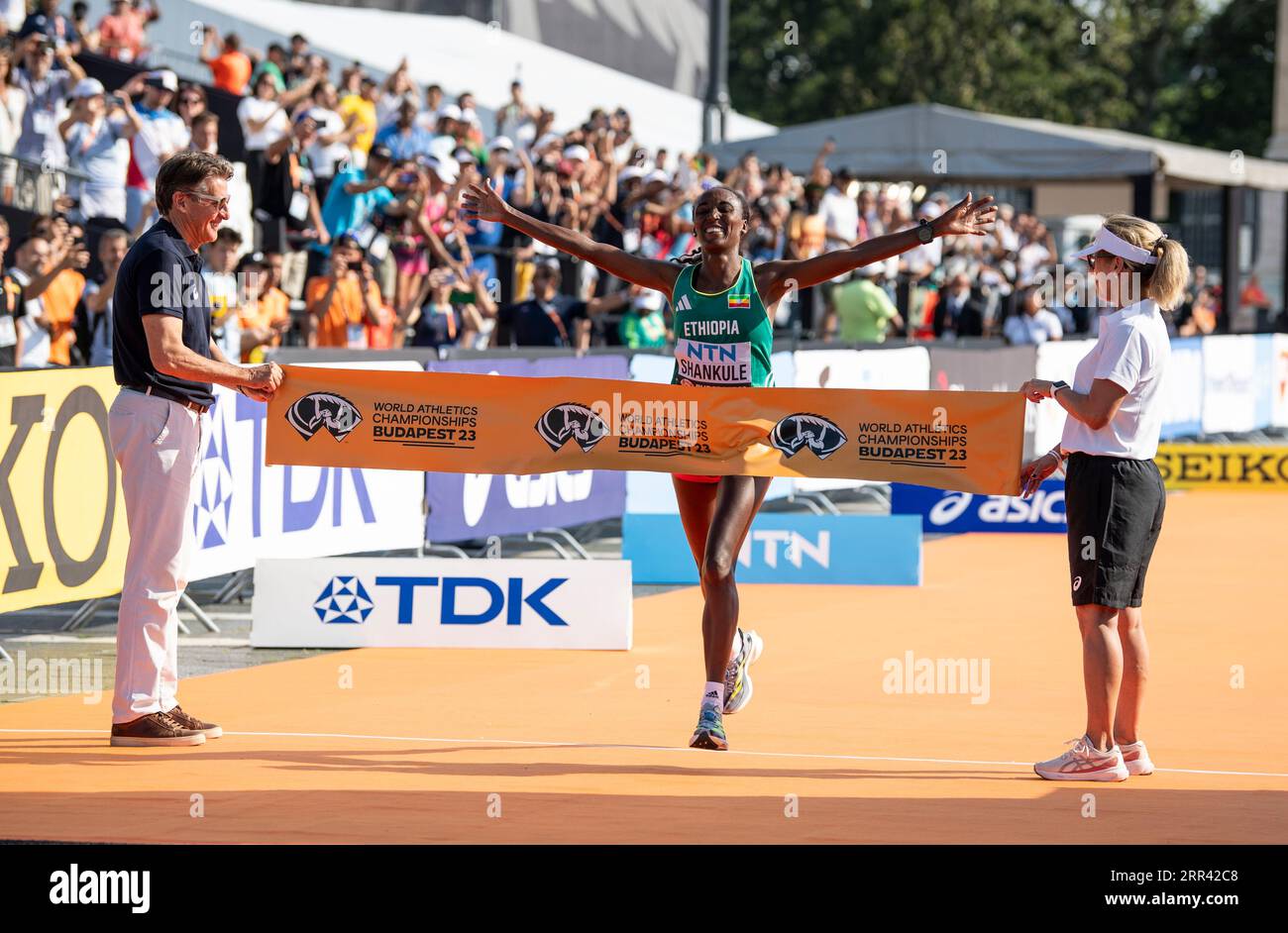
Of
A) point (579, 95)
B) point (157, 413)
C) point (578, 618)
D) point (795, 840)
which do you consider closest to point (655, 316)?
point (578, 618)

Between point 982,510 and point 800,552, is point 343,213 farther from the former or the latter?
A: point 800,552

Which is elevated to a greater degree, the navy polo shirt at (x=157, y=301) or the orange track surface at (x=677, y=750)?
the navy polo shirt at (x=157, y=301)

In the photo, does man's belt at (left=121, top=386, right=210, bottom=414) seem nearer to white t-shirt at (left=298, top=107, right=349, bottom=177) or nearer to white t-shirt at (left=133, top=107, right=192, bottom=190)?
white t-shirt at (left=133, top=107, right=192, bottom=190)

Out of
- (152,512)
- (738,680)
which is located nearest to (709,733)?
(738,680)

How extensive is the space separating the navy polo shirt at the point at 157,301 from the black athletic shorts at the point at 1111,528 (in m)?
3.46

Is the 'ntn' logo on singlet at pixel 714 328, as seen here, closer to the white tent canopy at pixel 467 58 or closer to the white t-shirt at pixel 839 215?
the white t-shirt at pixel 839 215

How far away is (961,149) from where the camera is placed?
3016 centimetres

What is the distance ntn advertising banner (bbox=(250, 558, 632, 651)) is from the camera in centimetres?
1103

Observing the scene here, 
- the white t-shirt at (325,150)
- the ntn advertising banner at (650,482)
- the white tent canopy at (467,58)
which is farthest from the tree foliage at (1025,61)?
the ntn advertising banner at (650,482)

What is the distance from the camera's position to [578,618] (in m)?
11.1

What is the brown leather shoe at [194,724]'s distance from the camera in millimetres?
8320

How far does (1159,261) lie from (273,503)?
6547 millimetres
